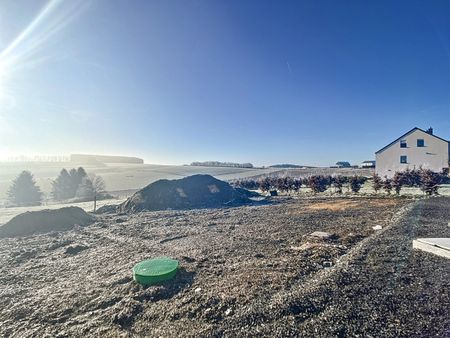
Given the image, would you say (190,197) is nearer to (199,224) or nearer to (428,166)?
(199,224)

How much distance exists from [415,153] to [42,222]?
31721 millimetres

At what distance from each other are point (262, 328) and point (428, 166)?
2989 cm

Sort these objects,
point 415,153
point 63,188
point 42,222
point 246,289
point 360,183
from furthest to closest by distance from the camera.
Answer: point 63,188, point 415,153, point 360,183, point 42,222, point 246,289

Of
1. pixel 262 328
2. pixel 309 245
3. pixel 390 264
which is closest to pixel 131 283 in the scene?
pixel 262 328

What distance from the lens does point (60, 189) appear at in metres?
32.4

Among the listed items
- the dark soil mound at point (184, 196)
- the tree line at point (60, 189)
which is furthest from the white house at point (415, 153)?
the tree line at point (60, 189)

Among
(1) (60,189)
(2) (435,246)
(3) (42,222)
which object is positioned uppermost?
(2) (435,246)

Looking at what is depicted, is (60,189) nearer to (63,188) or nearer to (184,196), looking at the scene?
(63,188)

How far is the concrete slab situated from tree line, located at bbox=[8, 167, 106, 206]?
90.4ft

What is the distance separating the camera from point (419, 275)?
12.5ft

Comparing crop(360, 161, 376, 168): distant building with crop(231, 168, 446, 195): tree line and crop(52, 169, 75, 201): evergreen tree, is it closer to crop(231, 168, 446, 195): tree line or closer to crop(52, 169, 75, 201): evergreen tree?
crop(231, 168, 446, 195): tree line

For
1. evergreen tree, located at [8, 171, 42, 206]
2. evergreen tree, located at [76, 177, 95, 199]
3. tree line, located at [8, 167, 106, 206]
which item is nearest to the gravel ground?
tree line, located at [8, 167, 106, 206]

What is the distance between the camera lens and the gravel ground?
9.50ft

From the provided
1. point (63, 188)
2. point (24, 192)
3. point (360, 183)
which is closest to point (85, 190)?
point (63, 188)
